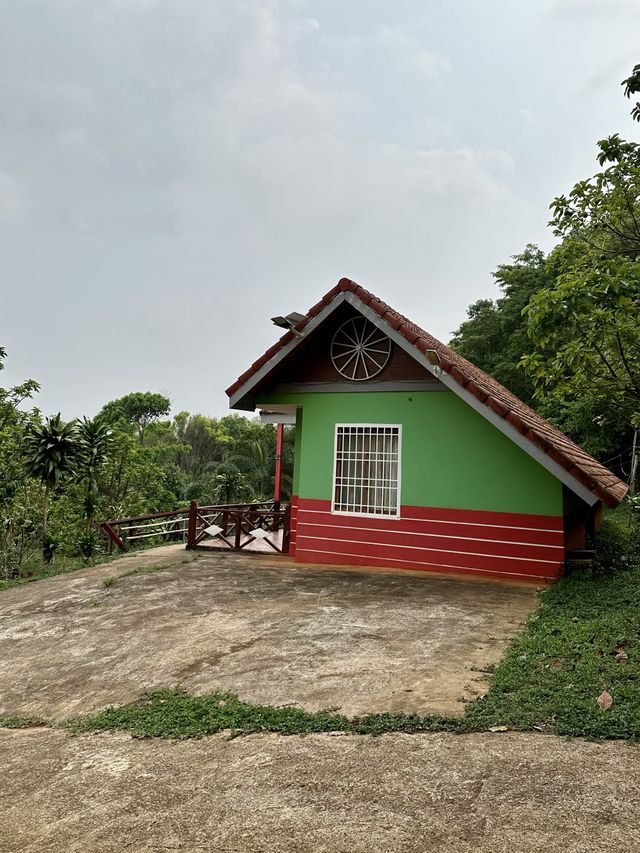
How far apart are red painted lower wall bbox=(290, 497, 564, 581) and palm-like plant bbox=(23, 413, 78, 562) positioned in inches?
400

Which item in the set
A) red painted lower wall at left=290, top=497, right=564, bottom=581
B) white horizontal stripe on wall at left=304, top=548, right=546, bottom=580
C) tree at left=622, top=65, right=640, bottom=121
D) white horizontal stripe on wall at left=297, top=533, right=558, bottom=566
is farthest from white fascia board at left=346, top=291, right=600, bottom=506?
tree at left=622, top=65, right=640, bottom=121

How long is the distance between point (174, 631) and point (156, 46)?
724 inches

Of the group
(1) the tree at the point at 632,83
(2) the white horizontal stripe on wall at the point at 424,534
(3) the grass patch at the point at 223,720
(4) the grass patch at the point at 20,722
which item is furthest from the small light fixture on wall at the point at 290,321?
(4) the grass patch at the point at 20,722

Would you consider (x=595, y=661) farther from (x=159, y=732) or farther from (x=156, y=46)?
(x=156, y=46)

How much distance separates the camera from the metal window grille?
11.0 metres

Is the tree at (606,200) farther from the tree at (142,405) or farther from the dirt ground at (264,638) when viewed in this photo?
the tree at (142,405)

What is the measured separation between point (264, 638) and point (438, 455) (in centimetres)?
531

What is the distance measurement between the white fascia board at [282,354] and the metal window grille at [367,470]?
1.85 metres

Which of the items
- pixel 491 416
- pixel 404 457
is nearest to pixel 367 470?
pixel 404 457

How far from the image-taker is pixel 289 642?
20.7 feet

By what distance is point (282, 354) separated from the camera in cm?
1108

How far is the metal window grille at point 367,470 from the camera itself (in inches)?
433

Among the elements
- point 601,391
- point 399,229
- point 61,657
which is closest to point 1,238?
point 399,229

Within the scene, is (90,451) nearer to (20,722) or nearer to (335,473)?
(335,473)
